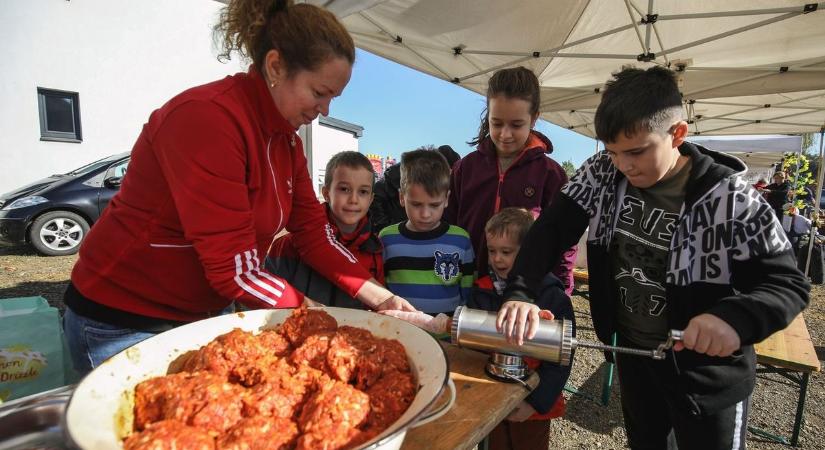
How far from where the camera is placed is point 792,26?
4.67 meters

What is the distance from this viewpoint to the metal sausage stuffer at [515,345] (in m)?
1.14

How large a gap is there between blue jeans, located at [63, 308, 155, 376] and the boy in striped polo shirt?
1.23m

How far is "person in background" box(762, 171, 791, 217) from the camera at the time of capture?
10.9 meters

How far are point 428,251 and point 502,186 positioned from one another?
645 millimetres

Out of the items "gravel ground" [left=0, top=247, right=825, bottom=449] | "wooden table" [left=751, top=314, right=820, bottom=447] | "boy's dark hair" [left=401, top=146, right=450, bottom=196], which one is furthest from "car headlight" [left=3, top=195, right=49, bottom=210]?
"wooden table" [left=751, top=314, right=820, bottom=447]

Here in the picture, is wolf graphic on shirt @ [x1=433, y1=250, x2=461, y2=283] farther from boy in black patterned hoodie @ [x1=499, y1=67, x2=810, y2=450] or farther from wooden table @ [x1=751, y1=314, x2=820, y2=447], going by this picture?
wooden table @ [x1=751, y1=314, x2=820, y2=447]

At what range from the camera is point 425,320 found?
1.42 m

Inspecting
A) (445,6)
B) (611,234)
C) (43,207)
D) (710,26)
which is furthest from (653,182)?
(43,207)

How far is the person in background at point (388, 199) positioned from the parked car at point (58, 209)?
624 centimetres

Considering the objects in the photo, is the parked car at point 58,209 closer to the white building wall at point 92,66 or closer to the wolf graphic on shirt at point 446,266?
the white building wall at point 92,66

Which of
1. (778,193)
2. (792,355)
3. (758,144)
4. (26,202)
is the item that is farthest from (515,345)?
(758,144)

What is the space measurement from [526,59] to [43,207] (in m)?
8.39

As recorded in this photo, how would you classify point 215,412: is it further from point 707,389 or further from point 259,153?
point 707,389

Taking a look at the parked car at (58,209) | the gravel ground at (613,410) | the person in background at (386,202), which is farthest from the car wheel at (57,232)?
the person in background at (386,202)
